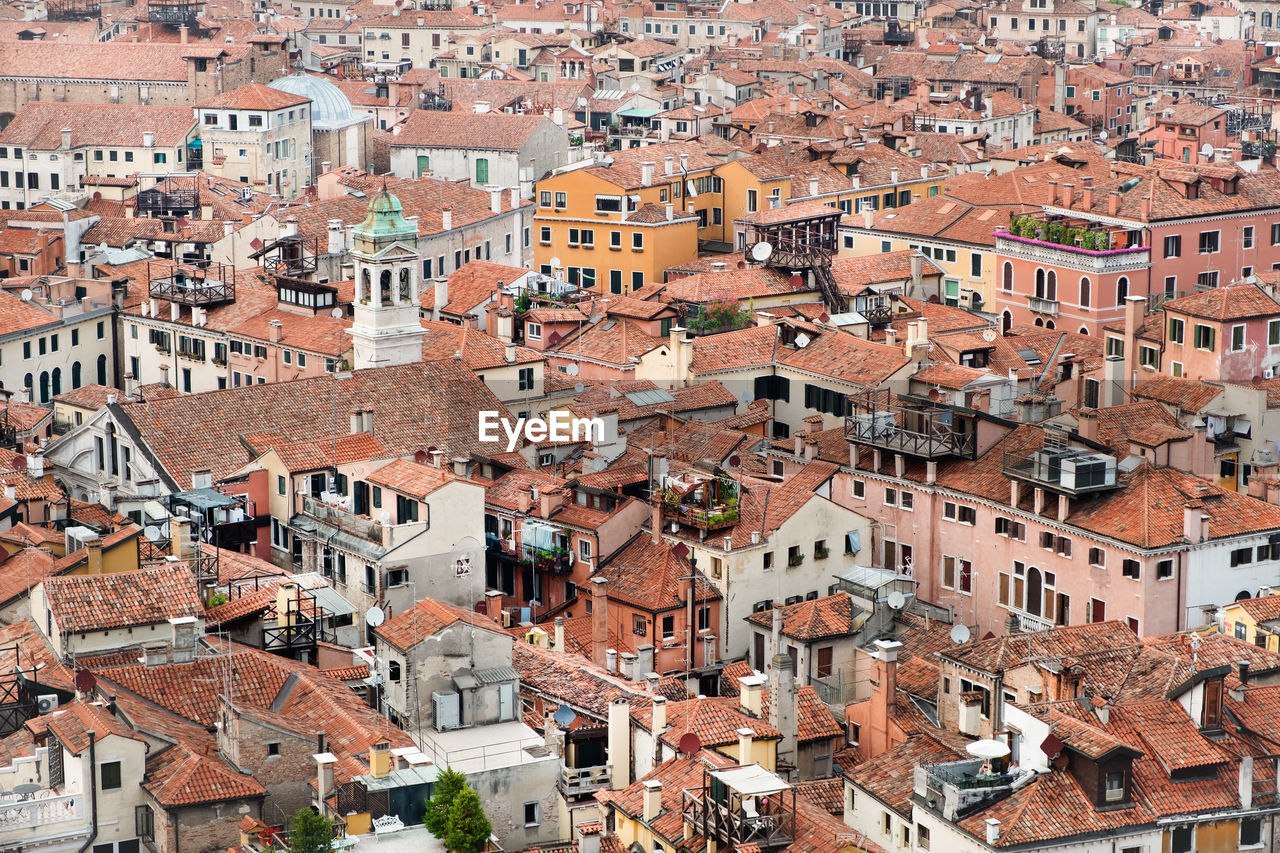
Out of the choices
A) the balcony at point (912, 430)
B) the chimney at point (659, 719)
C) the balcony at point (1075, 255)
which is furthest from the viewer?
the balcony at point (1075, 255)

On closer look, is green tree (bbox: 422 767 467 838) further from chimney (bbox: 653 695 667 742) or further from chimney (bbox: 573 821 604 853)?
chimney (bbox: 653 695 667 742)

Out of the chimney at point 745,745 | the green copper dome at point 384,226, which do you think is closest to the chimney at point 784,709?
the chimney at point 745,745

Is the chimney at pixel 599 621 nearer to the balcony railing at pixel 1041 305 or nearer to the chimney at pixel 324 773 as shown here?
the chimney at pixel 324 773

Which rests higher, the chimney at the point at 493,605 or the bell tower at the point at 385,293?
the bell tower at the point at 385,293

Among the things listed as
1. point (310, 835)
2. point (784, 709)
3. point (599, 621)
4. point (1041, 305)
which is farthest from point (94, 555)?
point (1041, 305)

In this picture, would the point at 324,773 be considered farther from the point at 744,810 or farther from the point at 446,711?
the point at 744,810

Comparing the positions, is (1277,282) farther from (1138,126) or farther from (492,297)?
(1138,126)
